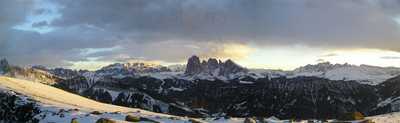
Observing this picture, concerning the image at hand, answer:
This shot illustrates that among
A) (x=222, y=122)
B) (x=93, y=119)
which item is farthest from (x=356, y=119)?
(x=93, y=119)

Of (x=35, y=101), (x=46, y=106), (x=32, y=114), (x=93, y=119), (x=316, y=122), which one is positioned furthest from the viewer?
(x=35, y=101)

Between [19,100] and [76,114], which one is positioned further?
[19,100]

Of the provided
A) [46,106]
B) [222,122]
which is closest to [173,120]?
[222,122]

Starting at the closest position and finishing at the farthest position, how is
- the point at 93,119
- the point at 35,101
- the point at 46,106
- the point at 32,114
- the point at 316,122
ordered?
the point at 93,119 → the point at 316,122 → the point at 32,114 → the point at 46,106 → the point at 35,101

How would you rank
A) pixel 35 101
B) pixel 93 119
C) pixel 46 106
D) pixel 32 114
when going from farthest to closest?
pixel 35 101 → pixel 46 106 → pixel 32 114 → pixel 93 119

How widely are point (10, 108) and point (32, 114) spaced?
716 inches

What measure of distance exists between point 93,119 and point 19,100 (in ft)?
205

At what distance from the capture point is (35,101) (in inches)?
7234

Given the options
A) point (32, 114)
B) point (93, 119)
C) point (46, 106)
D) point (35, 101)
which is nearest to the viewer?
point (93, 119)

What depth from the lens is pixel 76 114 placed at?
142 meters

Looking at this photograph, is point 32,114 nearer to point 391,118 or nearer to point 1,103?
point 1,103

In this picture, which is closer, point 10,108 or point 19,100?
point 10,108

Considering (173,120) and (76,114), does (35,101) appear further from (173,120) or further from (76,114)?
(173,120)

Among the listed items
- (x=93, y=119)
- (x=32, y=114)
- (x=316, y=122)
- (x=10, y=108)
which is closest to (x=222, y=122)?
(x=316, y=122)
